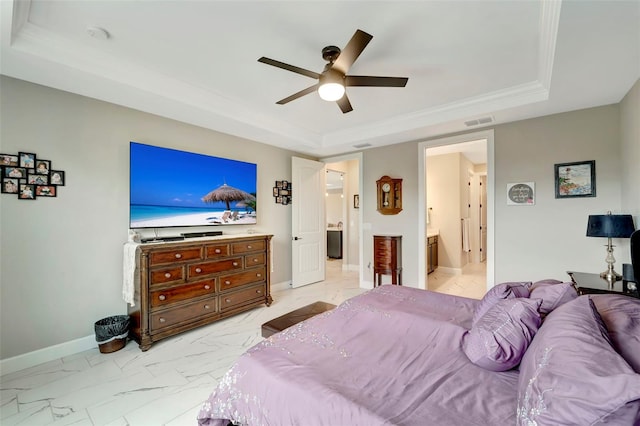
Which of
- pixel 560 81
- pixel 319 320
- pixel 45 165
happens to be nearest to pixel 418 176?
pixel 560 81

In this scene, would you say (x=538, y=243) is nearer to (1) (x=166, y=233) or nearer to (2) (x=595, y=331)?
(2) (x=595, y=331)

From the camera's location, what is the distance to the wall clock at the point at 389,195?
457 centimetres

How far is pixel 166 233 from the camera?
11.0ft

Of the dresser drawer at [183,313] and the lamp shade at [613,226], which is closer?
the lamp shade at [613,226]

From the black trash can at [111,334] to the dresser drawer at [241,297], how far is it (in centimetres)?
99

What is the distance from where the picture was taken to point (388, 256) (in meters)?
4.50

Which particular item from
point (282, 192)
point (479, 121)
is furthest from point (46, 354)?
point (479, 121)

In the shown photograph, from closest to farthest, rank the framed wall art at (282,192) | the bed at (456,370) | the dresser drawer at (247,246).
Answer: the bed at (456,370) → the dresser drawer at (247,246) → the framed wall art at (282,192)

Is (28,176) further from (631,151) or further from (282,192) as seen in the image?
(631,151)

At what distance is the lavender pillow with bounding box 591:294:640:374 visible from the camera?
92cm

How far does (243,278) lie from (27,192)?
2265 mm

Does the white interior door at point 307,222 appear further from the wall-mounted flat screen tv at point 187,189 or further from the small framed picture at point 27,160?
the small framed picture at point 27,160

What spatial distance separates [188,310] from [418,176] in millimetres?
3745

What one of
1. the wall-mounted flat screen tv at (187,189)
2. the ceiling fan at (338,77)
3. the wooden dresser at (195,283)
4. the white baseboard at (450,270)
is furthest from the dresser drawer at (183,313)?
the white baseboard at (450,270)
